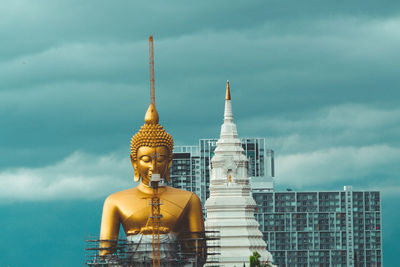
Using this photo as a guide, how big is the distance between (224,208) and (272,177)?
60.9 m

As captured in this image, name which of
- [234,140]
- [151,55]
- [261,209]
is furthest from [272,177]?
[151,55]

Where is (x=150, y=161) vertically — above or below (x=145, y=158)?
below

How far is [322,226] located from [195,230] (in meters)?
89.6

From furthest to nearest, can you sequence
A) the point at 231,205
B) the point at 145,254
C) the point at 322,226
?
the point at 322,226, the point at 231,205, the point at 145,254

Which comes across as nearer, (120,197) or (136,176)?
(120,197)

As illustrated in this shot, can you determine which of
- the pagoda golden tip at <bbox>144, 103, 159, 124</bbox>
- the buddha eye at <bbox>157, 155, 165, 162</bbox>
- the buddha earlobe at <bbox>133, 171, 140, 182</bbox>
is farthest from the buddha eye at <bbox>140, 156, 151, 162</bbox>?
the pagoda golden tip at <bbox>144, 103, 159, 124</bbox>

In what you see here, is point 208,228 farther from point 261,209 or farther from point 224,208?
point 261,209

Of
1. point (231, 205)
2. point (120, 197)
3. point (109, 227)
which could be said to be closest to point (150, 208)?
point (120, 197)

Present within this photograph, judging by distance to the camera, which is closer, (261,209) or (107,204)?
(107,204)

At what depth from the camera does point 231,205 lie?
97125mm

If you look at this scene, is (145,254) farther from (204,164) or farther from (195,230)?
(204,164)

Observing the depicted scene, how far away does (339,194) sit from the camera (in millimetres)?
156625

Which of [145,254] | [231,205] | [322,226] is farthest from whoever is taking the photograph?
[322,226]

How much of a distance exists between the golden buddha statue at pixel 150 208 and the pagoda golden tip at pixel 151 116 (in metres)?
0.50
